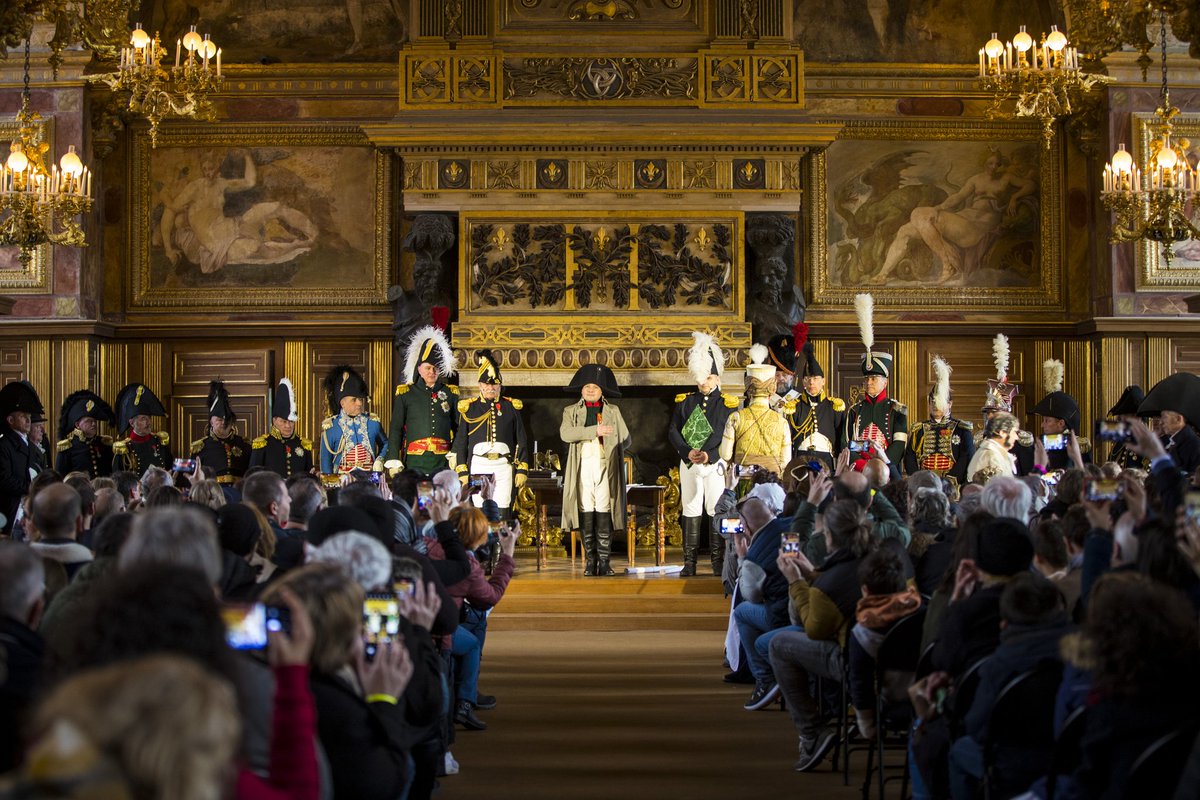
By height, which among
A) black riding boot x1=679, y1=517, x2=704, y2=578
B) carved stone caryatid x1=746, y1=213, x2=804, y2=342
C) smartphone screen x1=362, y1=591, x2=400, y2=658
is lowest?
black riding boot x1=679, y1=517, x2=704, y2=578

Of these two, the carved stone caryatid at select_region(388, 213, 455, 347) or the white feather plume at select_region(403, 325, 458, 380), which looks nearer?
the white feather plume at select_region(403, 325, 458, 380)

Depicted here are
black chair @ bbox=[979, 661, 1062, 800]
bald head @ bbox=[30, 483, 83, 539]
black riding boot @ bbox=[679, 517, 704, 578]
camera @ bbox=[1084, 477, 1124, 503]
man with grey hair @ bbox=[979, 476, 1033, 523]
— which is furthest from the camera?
black riding boot @ bbox=[679, 517, 704, 578]

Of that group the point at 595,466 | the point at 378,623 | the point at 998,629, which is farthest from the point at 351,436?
the point at 378,623

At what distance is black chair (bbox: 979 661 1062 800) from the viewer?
161 inches

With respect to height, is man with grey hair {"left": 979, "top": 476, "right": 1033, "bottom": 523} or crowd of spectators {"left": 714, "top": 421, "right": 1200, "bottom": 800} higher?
man with grey hair {"left": 979, "top": 476, "right": 1033, "bottom": 523}

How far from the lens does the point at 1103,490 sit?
4953 millimetres

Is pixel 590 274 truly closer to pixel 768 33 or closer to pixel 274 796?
pixel 768 33

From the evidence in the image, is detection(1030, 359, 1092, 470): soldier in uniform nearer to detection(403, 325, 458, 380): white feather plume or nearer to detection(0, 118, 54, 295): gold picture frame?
detection(403, 325, 458, 380): white feather plume

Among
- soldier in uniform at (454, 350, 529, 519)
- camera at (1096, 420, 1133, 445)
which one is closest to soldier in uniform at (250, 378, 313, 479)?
soldier in uniform at (454, 350, 529, 519)

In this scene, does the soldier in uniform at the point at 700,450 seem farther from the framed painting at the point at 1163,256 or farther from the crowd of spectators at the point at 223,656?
the crowd of spectators at the point at 223,656

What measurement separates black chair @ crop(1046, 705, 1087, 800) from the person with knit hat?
8870mm

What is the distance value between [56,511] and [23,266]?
1048 centimetres

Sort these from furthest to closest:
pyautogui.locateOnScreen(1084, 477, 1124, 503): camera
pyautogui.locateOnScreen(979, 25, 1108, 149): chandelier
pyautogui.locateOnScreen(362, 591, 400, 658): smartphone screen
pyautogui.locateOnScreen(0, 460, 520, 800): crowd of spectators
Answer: pyautogui.locateOnScreen(979, 25, 1108, 149): chandelier → pyautogui.locateOnScreen(1084, 477, 1124, 503): camera → pyautogui.locateOnScreen(362, 591, 400, 658): smartphone screen → pyautogui.locateOnScreen(0, 460, 520, 800): crowd of spectators

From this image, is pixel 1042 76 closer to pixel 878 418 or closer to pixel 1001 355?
pixel 1001 355
